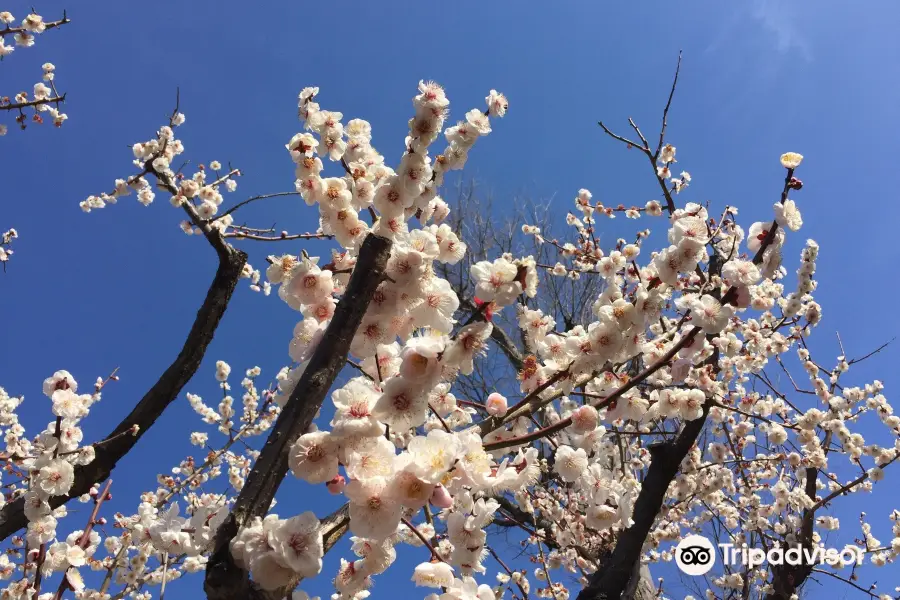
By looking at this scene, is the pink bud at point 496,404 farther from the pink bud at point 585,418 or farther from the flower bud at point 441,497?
the flower bud at point 441,497

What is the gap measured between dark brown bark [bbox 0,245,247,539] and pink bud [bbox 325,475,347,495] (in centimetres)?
200

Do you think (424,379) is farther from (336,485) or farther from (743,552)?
(743,552)

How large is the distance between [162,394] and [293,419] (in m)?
2.37

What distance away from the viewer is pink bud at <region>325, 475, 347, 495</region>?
1484mm

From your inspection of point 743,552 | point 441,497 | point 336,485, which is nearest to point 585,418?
point 441,497

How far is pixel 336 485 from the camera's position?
1.49m

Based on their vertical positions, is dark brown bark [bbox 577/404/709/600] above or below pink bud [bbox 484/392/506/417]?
above

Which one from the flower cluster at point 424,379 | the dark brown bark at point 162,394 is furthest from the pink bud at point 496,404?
the dark brown bark at point 162,394

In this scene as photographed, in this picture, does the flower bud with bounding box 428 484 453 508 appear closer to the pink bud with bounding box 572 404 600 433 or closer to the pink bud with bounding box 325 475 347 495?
the pink bud with bounding box 325 475 347 495

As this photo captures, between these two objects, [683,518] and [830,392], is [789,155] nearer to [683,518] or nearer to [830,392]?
[830,392]

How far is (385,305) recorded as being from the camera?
5.62 ft

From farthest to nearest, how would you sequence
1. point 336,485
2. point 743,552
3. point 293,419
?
point 743,552 → point 336,485 → point 293,419

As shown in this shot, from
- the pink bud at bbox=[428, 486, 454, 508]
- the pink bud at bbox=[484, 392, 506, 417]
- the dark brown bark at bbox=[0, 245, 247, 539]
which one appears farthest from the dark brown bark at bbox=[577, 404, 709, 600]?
the dark brown bark at bbox=[0, 245, 247, 539]

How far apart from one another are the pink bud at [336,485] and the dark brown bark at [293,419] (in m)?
0.18
